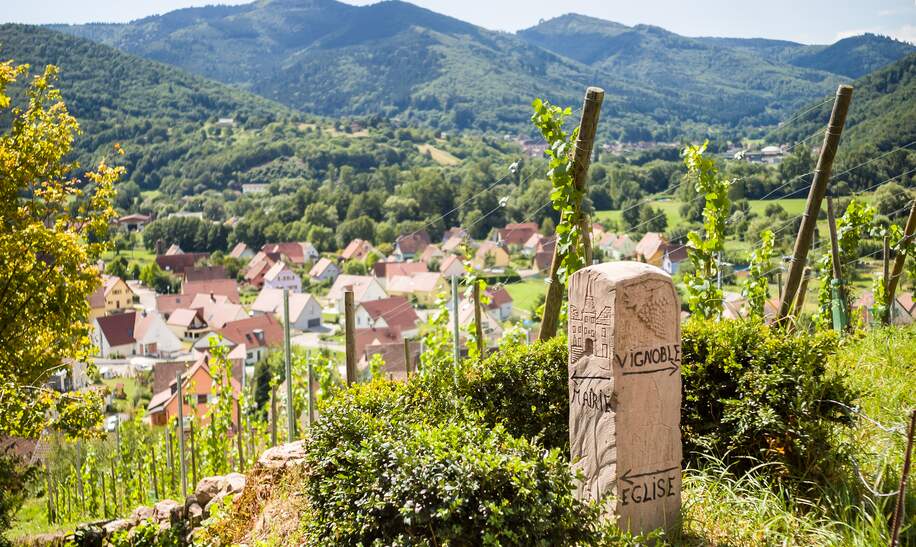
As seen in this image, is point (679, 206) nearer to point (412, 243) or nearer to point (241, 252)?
point (412, 243)

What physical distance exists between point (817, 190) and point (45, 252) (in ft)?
32.3

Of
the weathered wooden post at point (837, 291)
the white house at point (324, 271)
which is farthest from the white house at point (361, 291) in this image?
the weathered wooden post at point (837, 291)

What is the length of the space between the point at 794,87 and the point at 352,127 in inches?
3957

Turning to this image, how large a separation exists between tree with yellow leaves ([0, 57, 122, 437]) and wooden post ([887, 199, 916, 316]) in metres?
9.78

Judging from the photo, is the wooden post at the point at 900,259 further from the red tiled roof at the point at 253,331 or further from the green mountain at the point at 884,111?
the red tiled roof at the point at 253,331

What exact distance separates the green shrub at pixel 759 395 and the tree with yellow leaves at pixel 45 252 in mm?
7432

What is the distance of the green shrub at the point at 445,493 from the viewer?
12.5 ft

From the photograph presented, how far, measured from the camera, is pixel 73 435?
1060cm

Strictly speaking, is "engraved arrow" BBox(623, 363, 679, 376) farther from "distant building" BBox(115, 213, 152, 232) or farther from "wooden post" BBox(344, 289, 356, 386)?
"distant building" BBox(115, 213, 152, 232)

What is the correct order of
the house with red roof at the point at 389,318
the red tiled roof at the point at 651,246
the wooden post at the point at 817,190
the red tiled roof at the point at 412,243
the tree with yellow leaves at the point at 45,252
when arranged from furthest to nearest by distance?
the red tiled roof at the point at 412,243, the house with red roof at the point at 389,318, the red tiled roof at the point at 651,246, the tree with yellow leaves at the point at 45,252, the wooden post at the point at 817,190

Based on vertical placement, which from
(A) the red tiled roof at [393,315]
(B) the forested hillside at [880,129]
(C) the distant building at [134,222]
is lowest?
(A) the red tiled roof at [393,315]

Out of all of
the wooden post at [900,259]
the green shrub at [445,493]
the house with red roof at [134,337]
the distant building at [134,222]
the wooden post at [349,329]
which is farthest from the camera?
the distant building at [134,222]

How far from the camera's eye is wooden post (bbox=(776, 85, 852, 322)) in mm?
6980

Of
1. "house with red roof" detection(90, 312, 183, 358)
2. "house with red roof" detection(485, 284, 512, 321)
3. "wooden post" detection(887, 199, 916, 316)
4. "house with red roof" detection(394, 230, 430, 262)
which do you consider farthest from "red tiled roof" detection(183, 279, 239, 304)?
"wooden post" detection(887, 199, 916, 316)
